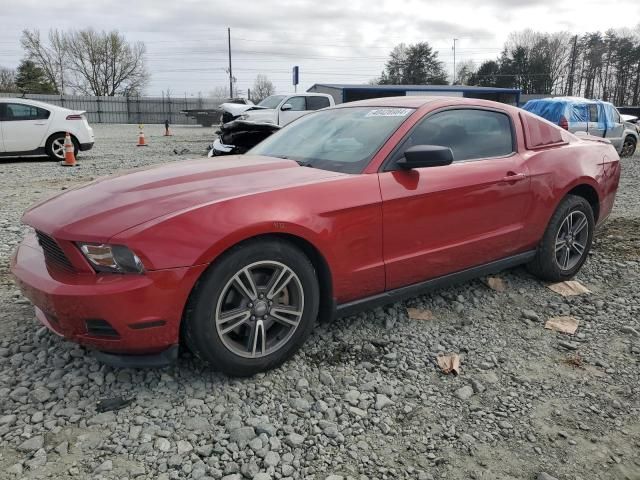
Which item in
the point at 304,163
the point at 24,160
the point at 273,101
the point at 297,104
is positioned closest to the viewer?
the point at 304,163

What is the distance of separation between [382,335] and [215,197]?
1.43 meters

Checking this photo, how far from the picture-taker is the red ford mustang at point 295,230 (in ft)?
7.79

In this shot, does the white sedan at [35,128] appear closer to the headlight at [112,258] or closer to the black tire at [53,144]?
the black tire at [53,144]

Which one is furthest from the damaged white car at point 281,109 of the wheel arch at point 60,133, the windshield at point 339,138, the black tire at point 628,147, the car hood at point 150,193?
the car hood at point 150,193

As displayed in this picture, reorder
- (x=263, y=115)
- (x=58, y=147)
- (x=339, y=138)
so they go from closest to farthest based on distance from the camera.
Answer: (x=339, y=138)
(x=58, y=147)
(x=263, y=115)

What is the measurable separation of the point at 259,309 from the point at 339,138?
1.37 metres

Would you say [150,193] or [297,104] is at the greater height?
[297,104]

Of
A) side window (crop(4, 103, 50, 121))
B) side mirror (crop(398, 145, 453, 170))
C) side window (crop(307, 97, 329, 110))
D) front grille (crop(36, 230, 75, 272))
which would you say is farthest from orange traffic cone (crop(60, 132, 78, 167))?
side mirror (crop(398, 145, 453, 170))

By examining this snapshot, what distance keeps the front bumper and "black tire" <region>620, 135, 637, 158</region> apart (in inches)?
677

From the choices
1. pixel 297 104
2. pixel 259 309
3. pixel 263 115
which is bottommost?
pixel 259 309

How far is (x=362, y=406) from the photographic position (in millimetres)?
2527

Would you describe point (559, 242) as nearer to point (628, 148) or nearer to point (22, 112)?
point (22, 112)

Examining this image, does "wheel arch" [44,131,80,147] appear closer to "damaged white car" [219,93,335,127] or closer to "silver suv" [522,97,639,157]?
"damaged white car" [219,93,335,127]

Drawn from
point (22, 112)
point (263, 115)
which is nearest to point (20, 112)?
point (22, 112)
